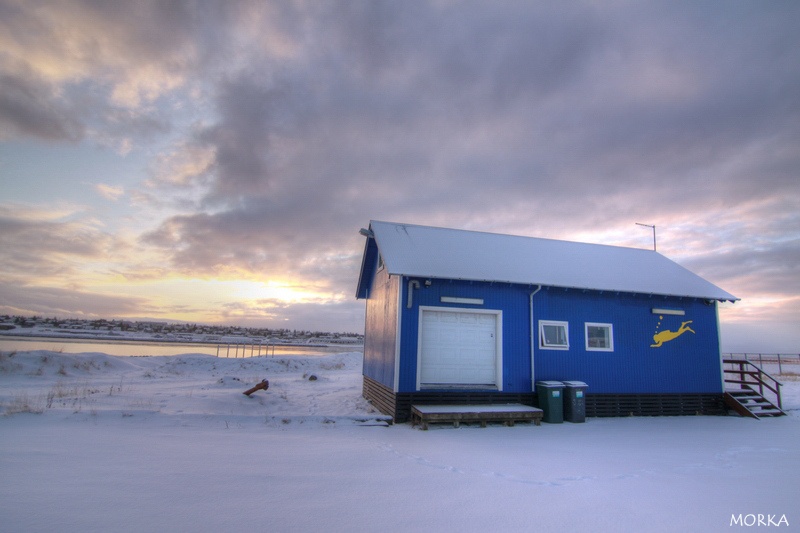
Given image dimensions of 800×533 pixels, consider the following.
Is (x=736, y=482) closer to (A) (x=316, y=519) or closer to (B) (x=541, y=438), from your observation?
(B) (x=541, y=438)

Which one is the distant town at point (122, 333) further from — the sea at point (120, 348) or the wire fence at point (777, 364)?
the wire fence at point (777, 364)

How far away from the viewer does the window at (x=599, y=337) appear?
1356 cm

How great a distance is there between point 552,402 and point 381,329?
5479 mm

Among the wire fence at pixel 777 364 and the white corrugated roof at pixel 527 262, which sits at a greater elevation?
the white corrugated roof at pixel 527 262

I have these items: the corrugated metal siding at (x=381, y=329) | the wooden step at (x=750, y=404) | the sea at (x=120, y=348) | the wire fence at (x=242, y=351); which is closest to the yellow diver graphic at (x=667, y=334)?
the wooden step at (x=750, y=404)

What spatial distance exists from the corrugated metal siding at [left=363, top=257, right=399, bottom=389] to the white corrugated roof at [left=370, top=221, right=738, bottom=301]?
44.1 inches

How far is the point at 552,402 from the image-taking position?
39.5 ft

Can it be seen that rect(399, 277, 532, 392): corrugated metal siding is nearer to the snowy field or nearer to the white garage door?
the white garage door

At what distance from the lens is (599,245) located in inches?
684

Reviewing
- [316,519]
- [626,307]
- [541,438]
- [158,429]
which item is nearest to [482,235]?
[626,307]

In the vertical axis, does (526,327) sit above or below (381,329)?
above

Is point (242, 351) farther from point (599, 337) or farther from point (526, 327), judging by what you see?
point (599, 337)

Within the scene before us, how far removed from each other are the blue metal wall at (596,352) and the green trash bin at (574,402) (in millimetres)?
721

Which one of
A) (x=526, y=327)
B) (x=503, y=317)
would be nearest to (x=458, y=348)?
(x=503, y=317)
